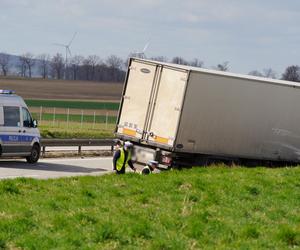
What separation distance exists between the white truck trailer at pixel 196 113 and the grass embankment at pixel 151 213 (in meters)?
6.10

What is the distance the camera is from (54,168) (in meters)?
24.1

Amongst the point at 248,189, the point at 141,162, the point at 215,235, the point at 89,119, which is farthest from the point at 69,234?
the point at 89,119

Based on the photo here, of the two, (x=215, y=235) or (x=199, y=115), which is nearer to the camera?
(x=215, y=235)

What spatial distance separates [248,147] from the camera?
22.0 metres

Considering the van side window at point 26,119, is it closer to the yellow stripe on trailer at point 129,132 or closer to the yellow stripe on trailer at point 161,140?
the yellow stripe on trailer at point 129,132

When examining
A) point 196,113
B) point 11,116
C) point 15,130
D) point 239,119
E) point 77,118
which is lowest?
point 77,118

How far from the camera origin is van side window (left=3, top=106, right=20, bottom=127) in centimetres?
2342

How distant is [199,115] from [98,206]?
1007cm

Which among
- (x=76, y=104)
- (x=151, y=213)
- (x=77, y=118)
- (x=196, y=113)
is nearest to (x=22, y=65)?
(x=76, y=104)

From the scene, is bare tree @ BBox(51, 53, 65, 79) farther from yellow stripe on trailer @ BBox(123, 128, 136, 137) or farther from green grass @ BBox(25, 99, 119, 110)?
yellow stripe on trailer @ BBox(123, 128, 136, 137)

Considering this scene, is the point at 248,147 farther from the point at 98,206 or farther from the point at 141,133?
the point at 98,206

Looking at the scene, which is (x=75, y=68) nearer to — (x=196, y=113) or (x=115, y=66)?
(x=115, y=66)

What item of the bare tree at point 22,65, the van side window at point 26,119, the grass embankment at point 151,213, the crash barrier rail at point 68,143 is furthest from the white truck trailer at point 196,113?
the bare tree at point 22,65

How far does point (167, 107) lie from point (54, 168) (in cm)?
599
